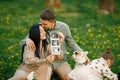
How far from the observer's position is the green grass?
9266mm

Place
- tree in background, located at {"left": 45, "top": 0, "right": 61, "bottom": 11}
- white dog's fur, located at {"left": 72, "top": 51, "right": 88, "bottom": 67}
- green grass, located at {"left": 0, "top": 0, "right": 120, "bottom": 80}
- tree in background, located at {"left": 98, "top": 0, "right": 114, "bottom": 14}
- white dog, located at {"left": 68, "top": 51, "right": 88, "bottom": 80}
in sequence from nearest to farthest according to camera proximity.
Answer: white dog, located at {"left": 68, "top": 51, "right": 88, "bottom": 80}, white dog's fur, located at {"left": 72, "top": 51, "right": 88, "bottom": 67}, green grass, located at {"left": 0, "top": 0, "right": 120, "bottom": 80}, tree in background, located at {"left": 98, "top": 0, "right": 114, "bottom": 14}, tree in background, located at {"left": 45, "top": 0, "right": 61, "bottom": 11}

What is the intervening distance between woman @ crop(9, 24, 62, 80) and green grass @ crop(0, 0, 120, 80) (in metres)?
1.02

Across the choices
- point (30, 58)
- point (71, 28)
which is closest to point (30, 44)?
point (30, 58)

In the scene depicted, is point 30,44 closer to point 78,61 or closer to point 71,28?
point 78,61

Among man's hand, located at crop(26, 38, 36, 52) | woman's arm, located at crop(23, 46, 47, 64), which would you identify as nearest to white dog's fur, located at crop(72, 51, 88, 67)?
woman's arm, located at crop(23, 46, 47, 64)

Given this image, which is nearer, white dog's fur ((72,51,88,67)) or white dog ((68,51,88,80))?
white dog ((68,51,88,80))

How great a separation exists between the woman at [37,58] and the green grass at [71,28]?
1.02 metres

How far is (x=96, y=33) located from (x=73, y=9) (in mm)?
5577

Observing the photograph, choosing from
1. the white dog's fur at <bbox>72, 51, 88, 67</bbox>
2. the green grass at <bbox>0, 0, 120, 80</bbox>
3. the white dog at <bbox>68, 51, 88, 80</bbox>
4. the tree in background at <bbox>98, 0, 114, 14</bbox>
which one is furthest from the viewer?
the tree in background at <bbox>98, 0, 114, 14</bbox>

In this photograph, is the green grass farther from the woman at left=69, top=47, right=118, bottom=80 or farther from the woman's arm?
the woman at left=69, top=47, right=118, bottom=80

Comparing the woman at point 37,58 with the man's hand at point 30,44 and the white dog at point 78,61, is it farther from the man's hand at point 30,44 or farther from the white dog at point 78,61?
the white dog at point 78,61

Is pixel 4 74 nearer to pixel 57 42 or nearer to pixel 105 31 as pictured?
pixel 57 42

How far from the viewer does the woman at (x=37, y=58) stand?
6695 mm

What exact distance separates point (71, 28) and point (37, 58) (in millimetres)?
6512
